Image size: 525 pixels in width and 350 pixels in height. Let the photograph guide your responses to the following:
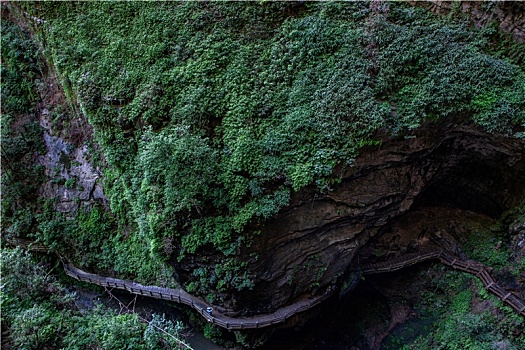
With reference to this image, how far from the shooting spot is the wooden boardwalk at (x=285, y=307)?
10.5m

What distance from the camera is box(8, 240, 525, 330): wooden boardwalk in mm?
10547

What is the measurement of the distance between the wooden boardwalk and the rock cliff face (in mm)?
341

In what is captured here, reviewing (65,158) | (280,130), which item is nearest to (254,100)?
(280,130)

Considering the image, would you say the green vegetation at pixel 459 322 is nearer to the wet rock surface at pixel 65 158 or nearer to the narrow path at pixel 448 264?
the narrow path at pixel 448 264

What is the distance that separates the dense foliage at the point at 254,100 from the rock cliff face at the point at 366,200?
618 millimetres

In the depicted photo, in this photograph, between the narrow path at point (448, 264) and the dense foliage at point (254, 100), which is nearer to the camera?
the dense foliage at point (254, 100)

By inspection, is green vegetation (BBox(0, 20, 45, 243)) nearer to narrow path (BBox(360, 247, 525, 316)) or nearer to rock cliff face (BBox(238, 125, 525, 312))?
rock cliff face (BBox(238, 125, 525, 312))

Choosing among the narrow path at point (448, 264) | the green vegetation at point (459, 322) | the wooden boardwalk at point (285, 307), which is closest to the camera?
the green vegetation at point (459, 322)

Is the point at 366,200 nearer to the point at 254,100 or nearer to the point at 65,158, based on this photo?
the point at 254,100

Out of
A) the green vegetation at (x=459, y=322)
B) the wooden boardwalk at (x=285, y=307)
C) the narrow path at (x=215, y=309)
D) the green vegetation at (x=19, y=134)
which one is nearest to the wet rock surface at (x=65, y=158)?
the green vegetation at (x=19, y=134)

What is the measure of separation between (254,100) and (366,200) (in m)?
4.44

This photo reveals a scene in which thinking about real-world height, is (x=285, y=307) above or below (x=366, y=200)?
below

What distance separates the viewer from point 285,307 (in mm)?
11055

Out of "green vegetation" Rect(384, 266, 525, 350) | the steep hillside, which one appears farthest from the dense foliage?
"green vegetation" Rect(384, 266, 525, 350)
